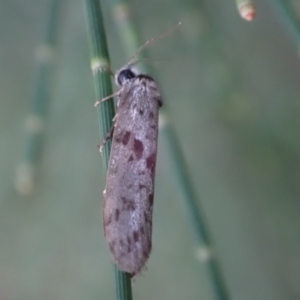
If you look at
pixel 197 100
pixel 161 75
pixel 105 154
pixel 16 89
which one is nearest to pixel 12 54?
pixel 16 89

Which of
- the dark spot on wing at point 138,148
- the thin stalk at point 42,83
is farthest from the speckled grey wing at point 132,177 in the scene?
the thin stalk at point 42,83

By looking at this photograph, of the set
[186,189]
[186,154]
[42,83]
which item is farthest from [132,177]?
[186,154]

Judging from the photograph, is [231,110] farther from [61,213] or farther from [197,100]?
[61,213]

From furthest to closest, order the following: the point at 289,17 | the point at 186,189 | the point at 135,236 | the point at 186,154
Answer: the point at 186,154 → the point at 186,189 → the point at 289,17 → the point at 135,236

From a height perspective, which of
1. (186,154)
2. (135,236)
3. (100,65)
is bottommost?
(135,236)

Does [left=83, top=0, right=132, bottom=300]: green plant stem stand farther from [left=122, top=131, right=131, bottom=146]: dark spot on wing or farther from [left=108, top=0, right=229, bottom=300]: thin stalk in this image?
[left=108, top=0, right=229, bottom=300]: thin stalk

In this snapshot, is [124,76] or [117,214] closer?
[117,214]

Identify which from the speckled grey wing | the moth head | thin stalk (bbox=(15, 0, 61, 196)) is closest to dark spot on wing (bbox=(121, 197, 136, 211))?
the speckled grey wing

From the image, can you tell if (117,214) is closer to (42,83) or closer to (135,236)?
(135,236)

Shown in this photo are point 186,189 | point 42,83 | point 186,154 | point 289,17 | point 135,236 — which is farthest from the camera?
point 186,154
